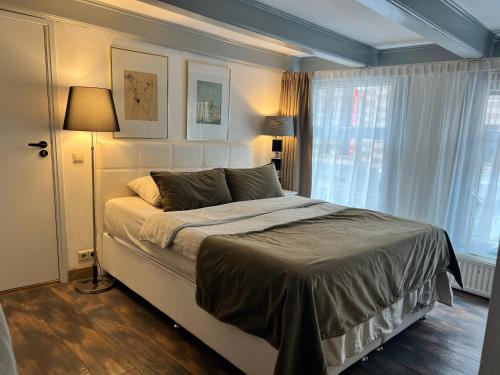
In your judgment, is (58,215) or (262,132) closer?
(58,215)

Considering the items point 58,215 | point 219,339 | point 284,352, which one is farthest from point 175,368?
point 58,215

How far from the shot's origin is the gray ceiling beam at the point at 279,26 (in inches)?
98.4

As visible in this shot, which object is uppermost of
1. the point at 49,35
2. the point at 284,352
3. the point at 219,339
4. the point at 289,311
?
the point at 49,35

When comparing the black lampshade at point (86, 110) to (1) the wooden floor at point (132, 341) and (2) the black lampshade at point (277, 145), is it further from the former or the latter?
(2) the black lampshade at point (277, 145)

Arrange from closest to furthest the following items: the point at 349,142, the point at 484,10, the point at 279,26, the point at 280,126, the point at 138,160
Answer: the point at 484,10, the point at 279,26, the point at 138,160, the point at 349,142, the point at 280,126

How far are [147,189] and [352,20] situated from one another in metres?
2.35

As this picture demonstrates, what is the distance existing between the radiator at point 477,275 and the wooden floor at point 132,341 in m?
0.36

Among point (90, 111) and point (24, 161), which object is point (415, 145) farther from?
Answer: point (24, 161)

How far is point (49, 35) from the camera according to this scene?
2867mm

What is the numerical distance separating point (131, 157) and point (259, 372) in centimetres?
226

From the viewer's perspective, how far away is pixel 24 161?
2.91m

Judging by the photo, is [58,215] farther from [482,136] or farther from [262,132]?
[482,136]

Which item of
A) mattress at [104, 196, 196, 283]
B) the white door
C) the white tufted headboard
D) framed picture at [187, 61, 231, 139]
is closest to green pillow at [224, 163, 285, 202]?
the white tufted headboard

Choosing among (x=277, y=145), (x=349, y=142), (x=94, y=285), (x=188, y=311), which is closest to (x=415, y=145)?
(x=349, y=142)
